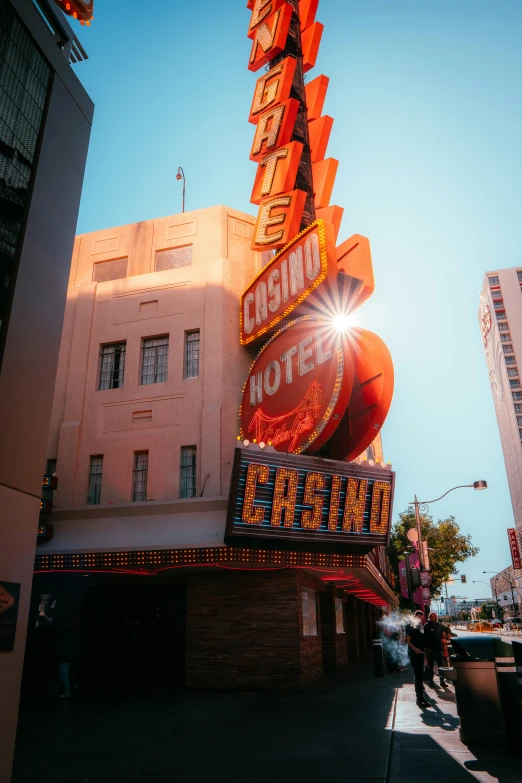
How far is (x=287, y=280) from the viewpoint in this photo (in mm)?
17875

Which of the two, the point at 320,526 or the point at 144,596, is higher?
the point at 320,526

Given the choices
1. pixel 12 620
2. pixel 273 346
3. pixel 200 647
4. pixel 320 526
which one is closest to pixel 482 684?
pixel 12 620

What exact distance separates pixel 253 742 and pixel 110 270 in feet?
57.5

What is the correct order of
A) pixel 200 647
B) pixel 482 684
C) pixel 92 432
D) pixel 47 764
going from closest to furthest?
1. pixel 47 764
2. pixel 482 684
3. pixel 200 647
4. pixel 92 432

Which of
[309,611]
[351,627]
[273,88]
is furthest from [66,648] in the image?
[273,88]

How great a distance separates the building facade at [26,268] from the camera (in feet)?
17.1

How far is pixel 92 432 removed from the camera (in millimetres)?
18953

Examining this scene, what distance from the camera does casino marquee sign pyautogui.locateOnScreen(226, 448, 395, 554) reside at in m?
13.8

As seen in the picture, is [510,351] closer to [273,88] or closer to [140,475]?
[273,88]

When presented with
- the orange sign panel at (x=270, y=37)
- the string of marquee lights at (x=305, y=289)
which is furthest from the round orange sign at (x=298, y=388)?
the orange sign panel at (x=270, y=37)

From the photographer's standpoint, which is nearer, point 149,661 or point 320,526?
point 320,526

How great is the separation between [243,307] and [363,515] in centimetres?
819

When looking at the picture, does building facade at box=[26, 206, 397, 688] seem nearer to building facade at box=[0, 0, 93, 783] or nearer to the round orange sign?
the round orange sign

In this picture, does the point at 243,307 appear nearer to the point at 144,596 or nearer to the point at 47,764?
the point at 144,596
